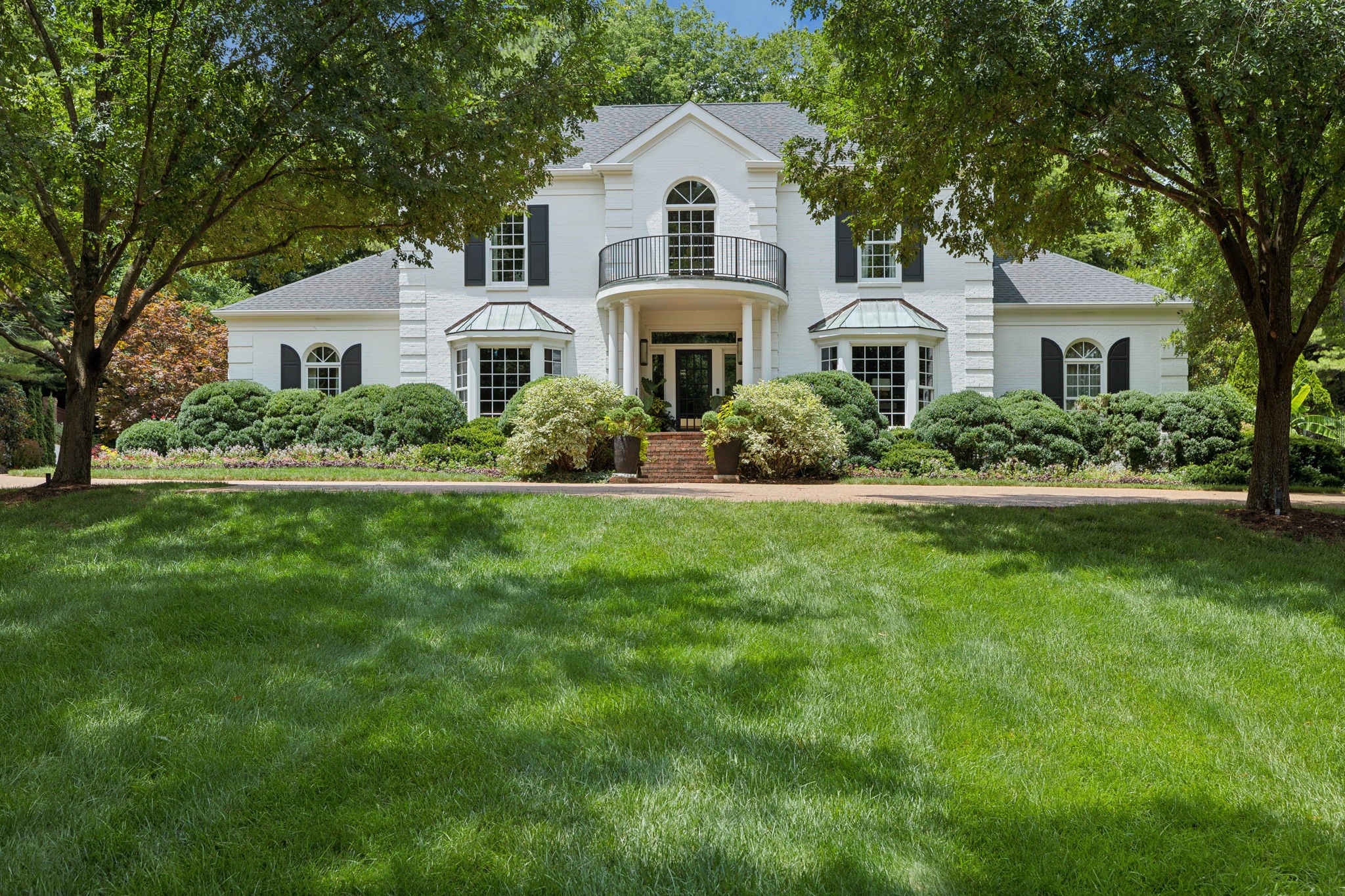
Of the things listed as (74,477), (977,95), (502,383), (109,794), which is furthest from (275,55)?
(502,383)

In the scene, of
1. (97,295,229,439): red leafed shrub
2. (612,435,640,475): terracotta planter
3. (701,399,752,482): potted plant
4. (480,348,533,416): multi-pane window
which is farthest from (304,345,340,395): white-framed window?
(701,399,752,482): potted plant

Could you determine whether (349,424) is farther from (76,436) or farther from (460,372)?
(76,436)

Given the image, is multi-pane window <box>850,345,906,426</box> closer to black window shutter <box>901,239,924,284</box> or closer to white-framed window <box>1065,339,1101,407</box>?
black window shutter <box>901,239,924,284</box>

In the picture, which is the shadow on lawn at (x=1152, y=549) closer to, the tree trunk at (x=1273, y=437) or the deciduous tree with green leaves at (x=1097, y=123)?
the tree trunk at (x=1273, y=437)

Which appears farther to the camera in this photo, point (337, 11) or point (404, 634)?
point (337, 11)

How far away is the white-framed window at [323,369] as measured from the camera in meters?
20.1

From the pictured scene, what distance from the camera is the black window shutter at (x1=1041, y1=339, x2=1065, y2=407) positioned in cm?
1934

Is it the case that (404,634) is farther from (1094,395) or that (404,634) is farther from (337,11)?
(1094,395)

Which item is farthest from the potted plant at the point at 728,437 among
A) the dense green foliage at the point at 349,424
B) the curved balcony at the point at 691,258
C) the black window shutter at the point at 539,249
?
the dense green foliage at the point at 349,424

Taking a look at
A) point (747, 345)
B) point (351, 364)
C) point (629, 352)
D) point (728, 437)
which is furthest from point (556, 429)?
point (351, 364)

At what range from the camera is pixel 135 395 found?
20781 millimetres

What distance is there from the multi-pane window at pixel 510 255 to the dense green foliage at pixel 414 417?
3.67 m

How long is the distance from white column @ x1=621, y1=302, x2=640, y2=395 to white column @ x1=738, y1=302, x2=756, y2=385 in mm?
2490

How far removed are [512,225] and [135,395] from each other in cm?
1080
